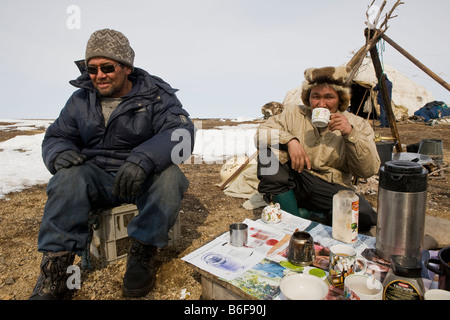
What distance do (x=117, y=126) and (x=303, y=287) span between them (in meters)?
1.87

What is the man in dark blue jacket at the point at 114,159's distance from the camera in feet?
6.68

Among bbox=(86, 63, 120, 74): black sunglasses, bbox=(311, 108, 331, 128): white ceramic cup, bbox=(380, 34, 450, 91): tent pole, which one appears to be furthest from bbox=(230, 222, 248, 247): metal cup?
bbox=(380, 34, 450, 91): tent pole

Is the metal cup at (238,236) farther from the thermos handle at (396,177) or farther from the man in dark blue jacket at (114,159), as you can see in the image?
the thermos handle at (396,177)

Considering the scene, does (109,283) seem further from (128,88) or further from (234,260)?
(128,88)

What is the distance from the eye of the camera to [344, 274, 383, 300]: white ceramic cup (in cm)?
144

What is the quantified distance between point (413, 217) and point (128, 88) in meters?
2.48

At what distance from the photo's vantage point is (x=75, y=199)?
2100 mm

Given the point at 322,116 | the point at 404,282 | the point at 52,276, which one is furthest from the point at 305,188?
the point at 52,276

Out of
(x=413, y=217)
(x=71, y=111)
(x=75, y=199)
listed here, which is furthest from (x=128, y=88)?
(x=413, y=217)

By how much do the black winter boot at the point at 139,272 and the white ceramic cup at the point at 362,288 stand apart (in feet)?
4.46

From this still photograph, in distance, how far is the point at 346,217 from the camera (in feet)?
7.30

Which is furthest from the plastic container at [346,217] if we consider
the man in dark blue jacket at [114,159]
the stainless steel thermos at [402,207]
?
the man in dark blue jacket at [114,159]

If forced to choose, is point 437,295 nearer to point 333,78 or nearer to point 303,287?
point 303,287
